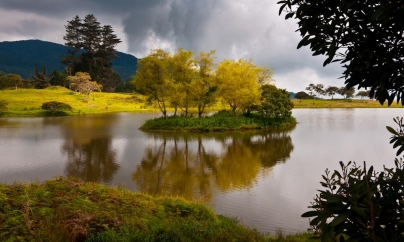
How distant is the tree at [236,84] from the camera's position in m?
36.9

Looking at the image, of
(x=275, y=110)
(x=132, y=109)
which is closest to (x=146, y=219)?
(x=275, y=110)

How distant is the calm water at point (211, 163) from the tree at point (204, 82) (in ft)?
31.2

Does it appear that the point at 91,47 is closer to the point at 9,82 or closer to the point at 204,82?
the point at 9,82

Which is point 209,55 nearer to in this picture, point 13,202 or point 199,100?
point 199,100

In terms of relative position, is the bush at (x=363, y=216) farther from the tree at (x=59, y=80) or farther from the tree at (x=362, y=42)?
the tree at (x=59, y=80)

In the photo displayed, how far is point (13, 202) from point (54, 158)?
40.4ft

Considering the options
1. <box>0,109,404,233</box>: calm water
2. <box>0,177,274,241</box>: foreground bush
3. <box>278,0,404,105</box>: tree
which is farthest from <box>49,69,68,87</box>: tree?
<box>278,0,404,105</box>: tree

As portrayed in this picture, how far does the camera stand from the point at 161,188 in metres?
12.4

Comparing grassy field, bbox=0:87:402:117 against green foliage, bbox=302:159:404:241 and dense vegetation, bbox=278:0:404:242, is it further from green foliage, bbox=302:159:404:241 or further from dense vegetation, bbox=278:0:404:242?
green foliage, bbox=302:159:404:241

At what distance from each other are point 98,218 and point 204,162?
1133cm

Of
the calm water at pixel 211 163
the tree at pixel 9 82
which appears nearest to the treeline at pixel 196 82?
the calm water at pixel 211 163

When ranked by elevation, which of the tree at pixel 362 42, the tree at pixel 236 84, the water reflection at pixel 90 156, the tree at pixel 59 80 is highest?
the tree at pixel 59 80

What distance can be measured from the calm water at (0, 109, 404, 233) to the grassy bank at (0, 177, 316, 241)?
2.19 m

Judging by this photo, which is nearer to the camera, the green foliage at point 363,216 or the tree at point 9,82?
the green foliage at point 363,216
